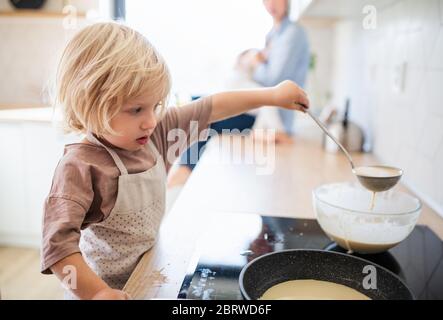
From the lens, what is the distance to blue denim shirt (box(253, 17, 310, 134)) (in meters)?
1.52

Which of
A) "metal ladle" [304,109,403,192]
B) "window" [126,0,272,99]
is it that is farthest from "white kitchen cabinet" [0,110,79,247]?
"metal ladle" [304,109,403,192]

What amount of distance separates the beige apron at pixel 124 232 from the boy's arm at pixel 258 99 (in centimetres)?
22

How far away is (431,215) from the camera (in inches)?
33.1

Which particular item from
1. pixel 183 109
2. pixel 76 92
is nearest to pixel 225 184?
pixel 183 109

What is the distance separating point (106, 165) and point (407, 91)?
0.78 meters

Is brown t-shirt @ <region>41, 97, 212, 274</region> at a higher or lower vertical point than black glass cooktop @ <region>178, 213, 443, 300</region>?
higher

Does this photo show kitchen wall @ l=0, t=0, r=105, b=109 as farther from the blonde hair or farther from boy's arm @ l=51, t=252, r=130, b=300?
boy's arm @ l=51, t=252, r=130, b=300

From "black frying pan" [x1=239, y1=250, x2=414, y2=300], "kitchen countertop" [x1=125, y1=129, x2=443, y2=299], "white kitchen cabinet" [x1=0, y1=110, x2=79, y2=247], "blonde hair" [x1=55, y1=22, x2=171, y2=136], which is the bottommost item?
"white kitchen cabinet" [x1=0, y1=110, x2=79, y2=247]

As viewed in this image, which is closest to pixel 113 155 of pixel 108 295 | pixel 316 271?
pixel 108 295

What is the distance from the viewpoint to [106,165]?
2.08 ft

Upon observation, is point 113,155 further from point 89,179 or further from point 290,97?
point 290,97

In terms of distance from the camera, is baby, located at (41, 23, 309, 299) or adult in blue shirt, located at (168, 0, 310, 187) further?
adult in blue shirt, located at (168, 0, 310, 187)

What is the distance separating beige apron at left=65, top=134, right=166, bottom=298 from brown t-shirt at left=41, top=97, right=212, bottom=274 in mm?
15

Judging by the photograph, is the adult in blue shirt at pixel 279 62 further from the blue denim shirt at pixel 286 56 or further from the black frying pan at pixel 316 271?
the black frying pan at pixel 316 271
